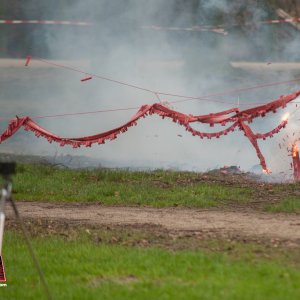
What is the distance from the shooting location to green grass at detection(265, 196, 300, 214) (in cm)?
1427

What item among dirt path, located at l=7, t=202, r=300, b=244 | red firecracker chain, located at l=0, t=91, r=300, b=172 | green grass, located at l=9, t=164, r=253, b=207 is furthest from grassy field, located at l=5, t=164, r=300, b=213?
red firecracker chain, located at l=0, t=91, r=300, b=172

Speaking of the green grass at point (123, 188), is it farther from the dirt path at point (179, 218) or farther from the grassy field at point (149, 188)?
the dirt path at point (179, 218)

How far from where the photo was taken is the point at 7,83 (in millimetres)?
27281

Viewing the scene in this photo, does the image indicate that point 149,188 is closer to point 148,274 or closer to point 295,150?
point 295,150

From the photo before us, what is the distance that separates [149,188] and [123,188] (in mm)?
519

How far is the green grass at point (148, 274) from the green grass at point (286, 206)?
341cm

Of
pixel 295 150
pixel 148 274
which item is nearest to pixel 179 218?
pixel 148 274

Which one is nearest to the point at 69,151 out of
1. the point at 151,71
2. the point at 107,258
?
the point at 151,71

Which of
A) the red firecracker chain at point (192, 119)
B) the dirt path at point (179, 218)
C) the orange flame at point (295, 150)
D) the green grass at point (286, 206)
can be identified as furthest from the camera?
the orange flame at point (295, 150)

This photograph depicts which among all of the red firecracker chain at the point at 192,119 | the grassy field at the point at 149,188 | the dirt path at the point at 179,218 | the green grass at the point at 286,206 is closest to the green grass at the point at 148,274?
the dirt path at the point at 179,218

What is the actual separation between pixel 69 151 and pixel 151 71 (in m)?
3.28

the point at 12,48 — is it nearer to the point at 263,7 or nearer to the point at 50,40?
the point at 50,40

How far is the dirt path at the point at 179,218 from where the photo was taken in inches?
487

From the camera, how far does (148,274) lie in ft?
32.7
